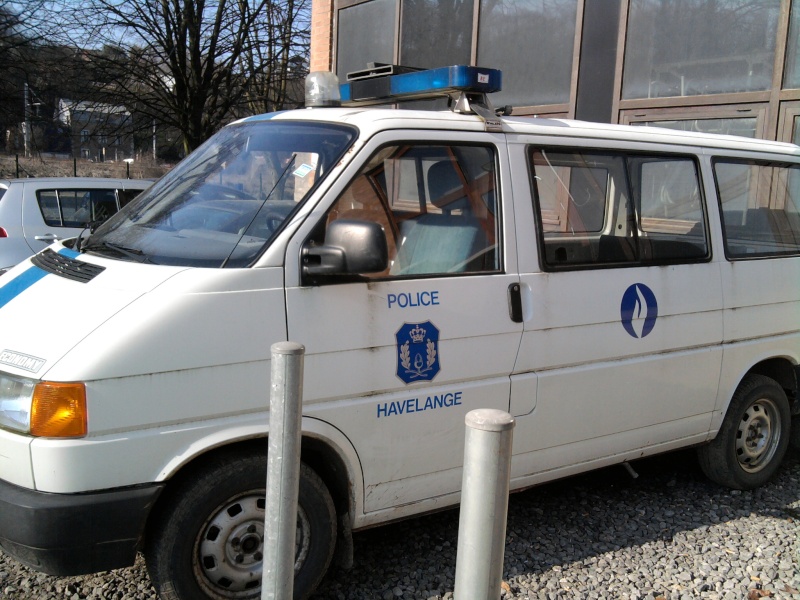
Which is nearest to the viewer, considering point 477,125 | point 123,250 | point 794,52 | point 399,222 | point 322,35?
point 123,250

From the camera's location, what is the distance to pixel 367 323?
3.06m

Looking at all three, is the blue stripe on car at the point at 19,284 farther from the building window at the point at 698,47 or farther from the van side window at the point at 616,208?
the building window at the point at 698,47

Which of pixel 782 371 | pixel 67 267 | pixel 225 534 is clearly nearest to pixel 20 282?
pixel 67 267

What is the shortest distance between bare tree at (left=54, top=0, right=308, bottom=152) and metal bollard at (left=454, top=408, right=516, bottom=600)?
16.8m

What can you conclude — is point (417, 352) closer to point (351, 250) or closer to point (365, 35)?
point (351, 250)

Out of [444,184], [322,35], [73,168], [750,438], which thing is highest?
[322,35]

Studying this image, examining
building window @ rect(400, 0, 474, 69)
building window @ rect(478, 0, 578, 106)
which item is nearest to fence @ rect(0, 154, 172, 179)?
building window @ rect(400, 0, 474, 69)

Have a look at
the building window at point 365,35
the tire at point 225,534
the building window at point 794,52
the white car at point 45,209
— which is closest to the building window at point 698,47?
the building window at point 794,52

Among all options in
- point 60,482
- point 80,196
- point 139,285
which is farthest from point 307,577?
point 80,196

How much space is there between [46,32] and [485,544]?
20091 mm

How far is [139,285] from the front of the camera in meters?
2.78

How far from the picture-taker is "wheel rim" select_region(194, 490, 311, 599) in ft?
9.41

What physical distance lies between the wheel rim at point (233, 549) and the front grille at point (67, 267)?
103 centimetres

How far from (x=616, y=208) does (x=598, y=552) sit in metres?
1.80
